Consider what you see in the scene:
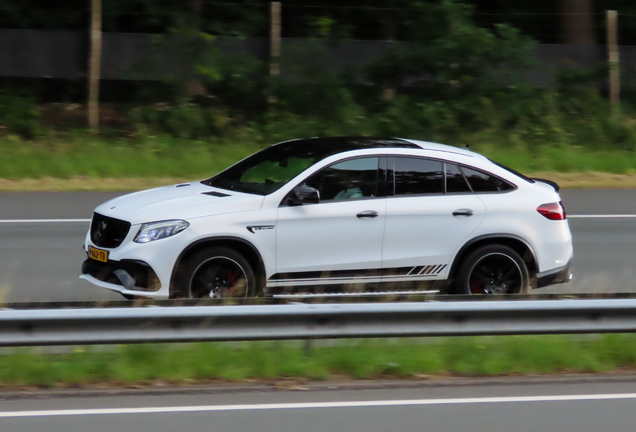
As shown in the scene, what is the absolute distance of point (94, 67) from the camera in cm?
1953

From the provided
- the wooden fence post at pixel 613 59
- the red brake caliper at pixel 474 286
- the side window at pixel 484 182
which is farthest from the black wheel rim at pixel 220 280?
the wooden fence post at pixel 613 59

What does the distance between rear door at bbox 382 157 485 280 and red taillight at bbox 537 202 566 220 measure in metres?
0.58

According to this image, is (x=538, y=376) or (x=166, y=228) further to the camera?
(x=166, y=228)

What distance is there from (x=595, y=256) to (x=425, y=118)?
8456 mm

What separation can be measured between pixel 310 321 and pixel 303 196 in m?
1.79

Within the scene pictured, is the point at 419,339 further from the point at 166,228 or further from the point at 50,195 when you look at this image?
the point at 50,195

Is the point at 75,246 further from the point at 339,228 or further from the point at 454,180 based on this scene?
the point at 454,180

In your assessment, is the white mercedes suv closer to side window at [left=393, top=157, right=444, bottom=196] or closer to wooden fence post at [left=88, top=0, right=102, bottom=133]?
side window at [left=393, top=157, right=444, bottom=196]

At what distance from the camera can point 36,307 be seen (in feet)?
22.8

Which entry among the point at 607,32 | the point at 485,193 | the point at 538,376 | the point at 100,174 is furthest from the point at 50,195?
the point at 607,32

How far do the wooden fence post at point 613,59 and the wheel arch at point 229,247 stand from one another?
14394 mm

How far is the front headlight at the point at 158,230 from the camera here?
25.8 ft

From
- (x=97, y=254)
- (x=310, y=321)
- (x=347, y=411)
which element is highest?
(x=97, y=254)

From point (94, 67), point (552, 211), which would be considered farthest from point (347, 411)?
point (94, 67)
